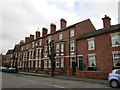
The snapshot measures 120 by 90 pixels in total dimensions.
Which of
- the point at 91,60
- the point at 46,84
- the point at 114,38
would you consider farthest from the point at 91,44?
the point at 46,84

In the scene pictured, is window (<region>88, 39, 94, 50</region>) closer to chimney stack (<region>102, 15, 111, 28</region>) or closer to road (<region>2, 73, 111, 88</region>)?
chimney stack (<region>102, 15, 111, 28</region>)

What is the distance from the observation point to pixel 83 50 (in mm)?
22562

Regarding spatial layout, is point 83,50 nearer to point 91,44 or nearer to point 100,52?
point 91,44

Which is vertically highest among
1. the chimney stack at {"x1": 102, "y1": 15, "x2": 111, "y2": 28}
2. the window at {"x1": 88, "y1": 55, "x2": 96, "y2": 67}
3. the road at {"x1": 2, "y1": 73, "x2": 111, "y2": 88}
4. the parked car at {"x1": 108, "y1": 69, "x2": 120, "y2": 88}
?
the chimney stack at {"x1": 102, "y1": 15, "x2": 111, "y2": 28}

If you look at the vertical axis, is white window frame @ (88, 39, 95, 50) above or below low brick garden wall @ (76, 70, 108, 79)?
above

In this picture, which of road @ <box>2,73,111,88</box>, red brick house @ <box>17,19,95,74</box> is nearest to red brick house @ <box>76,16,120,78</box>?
red brick house @ <box>17,19,95,74</box>

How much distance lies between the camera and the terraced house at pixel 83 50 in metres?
18.1

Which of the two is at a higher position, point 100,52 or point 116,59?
point 100,52

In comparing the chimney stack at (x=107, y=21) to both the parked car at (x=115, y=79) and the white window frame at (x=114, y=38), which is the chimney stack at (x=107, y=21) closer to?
the white window frame at (x=114, y=38)

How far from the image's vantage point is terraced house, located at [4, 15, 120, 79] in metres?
18.1

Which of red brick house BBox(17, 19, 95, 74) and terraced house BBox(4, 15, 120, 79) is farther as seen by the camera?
red brick house BBox(17, 19, 95, 74)

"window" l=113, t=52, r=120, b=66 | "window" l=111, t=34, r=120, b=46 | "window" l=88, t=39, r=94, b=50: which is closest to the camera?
"window" l=113, t=52, r=120, b=66

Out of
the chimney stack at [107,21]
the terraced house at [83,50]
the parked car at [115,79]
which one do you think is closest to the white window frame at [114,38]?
the terraced house at [83,50]

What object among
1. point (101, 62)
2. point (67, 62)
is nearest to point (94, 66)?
point (101, 62)
